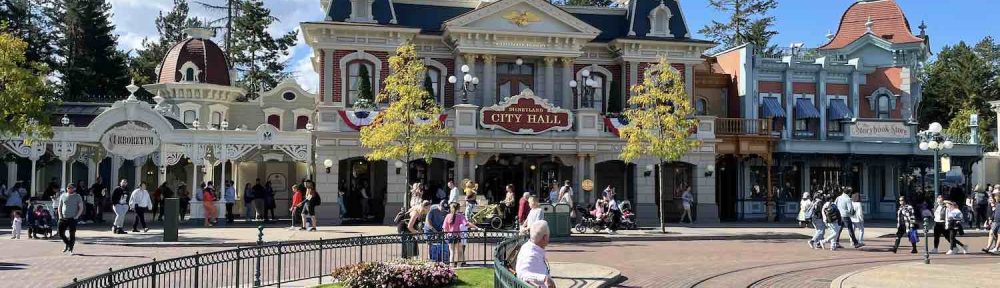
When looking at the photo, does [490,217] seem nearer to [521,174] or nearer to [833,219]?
[833,219]

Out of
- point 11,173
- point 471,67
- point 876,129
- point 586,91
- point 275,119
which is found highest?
point 471,67

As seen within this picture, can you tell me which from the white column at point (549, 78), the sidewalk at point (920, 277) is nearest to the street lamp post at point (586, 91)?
the white column at point (549, 78)

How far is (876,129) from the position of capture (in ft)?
120

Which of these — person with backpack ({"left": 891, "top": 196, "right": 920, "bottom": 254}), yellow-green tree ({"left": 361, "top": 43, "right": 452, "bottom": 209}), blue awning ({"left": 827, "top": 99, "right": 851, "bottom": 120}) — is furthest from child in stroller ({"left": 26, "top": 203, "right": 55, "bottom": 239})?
blue awning ({"left": 827, "top": 99, "right": 851, "bottom": 120})

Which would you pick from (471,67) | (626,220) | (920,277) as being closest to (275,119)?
(471,67)

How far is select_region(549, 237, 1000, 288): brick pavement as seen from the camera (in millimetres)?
15094

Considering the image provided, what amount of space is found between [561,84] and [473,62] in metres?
3.55

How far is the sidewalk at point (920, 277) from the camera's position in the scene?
13852 mm

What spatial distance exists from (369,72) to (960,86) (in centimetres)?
4682

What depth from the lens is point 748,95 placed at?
3678 cm

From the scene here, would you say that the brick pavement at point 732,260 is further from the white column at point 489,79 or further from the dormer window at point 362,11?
the dormer window at point 362,11

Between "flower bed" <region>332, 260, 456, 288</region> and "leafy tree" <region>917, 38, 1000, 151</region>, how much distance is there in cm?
5463

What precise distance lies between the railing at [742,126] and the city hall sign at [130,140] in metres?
20.6

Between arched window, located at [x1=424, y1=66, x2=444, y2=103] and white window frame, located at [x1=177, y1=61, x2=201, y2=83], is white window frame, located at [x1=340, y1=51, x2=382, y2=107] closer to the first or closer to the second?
arched window, located at [x1=424, y1=66, x2=444, y2=103]
